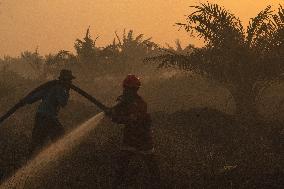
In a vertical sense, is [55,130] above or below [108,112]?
below

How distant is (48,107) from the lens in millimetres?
8016

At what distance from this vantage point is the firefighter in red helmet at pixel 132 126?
638 cm

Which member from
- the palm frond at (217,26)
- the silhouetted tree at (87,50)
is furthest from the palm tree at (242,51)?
the silhouetted tree at (87,50)

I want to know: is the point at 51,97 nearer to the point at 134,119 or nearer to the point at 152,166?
the point at 134,119

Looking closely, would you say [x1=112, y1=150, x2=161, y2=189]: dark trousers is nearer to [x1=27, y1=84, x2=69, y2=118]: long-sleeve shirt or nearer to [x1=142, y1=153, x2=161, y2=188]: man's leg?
[x1=142, y1=153, x2=161, y2=188]: man's leg

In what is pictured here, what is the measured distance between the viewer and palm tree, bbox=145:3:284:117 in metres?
13.4

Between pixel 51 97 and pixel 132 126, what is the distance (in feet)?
6.48

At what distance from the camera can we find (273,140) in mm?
10539

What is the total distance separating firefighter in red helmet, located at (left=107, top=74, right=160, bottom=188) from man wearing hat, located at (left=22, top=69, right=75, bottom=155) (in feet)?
5.21

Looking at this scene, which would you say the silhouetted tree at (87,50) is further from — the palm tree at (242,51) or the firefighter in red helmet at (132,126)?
the firefighter in red helmet at (132,126)

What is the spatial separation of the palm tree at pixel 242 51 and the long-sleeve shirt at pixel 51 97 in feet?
21.9

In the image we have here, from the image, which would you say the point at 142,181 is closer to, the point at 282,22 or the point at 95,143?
the point at 95,143

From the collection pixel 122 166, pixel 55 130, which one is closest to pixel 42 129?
pixel 55 130

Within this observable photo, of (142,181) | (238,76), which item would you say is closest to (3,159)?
(142,181)
